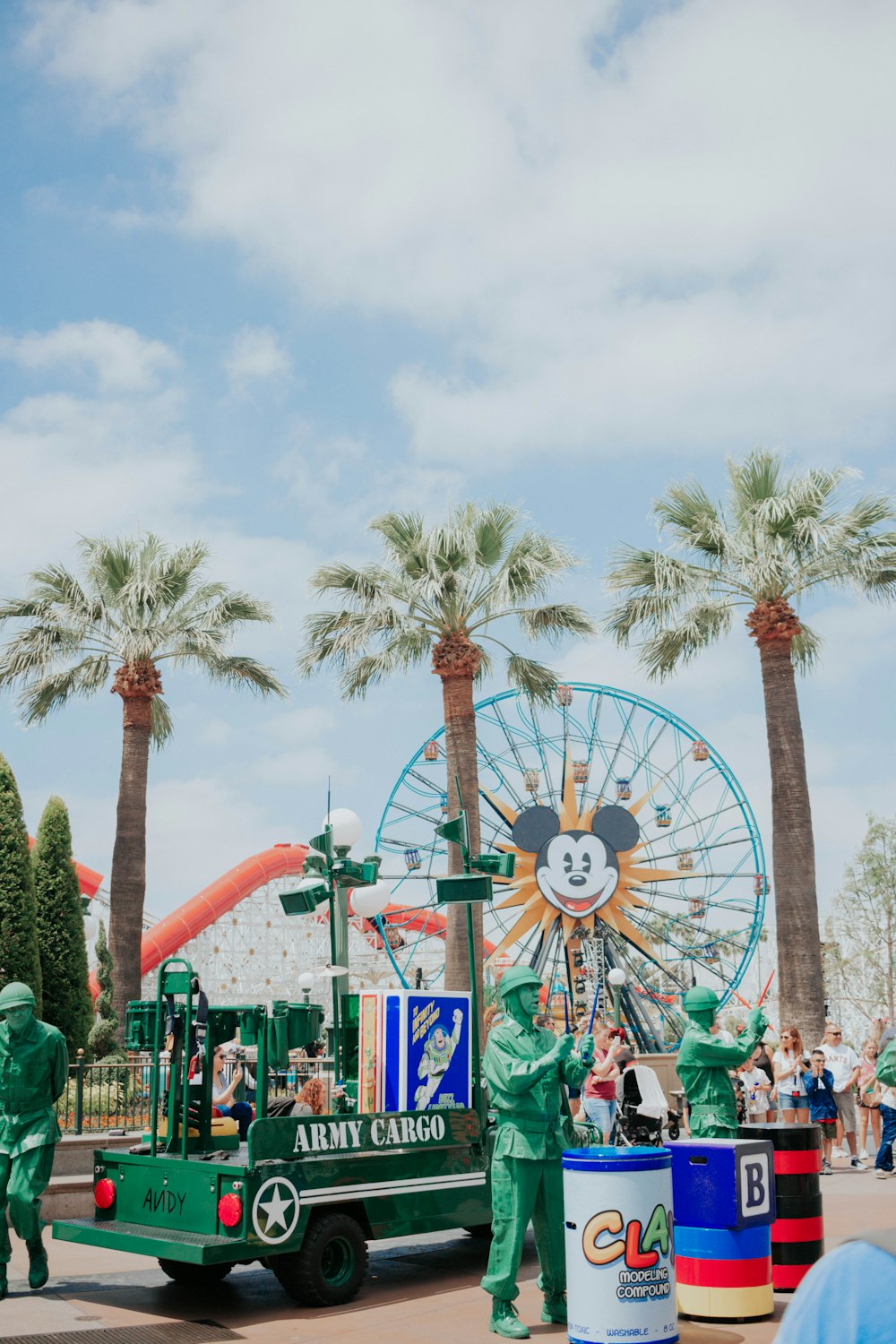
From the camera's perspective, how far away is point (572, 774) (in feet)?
110

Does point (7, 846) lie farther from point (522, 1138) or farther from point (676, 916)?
point (676, 916)

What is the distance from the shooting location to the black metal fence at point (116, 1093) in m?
13.9

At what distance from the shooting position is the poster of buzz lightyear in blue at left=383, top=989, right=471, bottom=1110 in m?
9.16

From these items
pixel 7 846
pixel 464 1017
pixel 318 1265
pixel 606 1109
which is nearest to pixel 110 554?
pixel 7 846

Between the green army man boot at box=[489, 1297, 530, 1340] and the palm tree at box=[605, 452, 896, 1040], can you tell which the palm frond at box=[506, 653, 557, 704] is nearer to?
the palm tree at box=[605, 452, 896, 1040]

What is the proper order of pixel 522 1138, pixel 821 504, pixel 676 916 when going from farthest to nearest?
pixel 676 916
pixel 821 504
pixel 522 1138

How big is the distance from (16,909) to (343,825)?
9.30 m

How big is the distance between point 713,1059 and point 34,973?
1199cm

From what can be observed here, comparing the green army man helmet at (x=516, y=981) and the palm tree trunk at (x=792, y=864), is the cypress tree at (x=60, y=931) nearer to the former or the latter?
the palm tree trunk at (x=792, y=864)

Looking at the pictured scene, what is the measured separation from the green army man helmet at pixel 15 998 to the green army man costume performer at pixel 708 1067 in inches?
165

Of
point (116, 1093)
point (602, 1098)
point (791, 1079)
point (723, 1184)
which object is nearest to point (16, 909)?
point (116, 1093)

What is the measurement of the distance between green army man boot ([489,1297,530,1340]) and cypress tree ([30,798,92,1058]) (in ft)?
45.7

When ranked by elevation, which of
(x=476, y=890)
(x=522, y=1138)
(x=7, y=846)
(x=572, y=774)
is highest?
(x=572, y=774)

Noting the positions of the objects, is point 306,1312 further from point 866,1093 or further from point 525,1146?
point 866,1093
